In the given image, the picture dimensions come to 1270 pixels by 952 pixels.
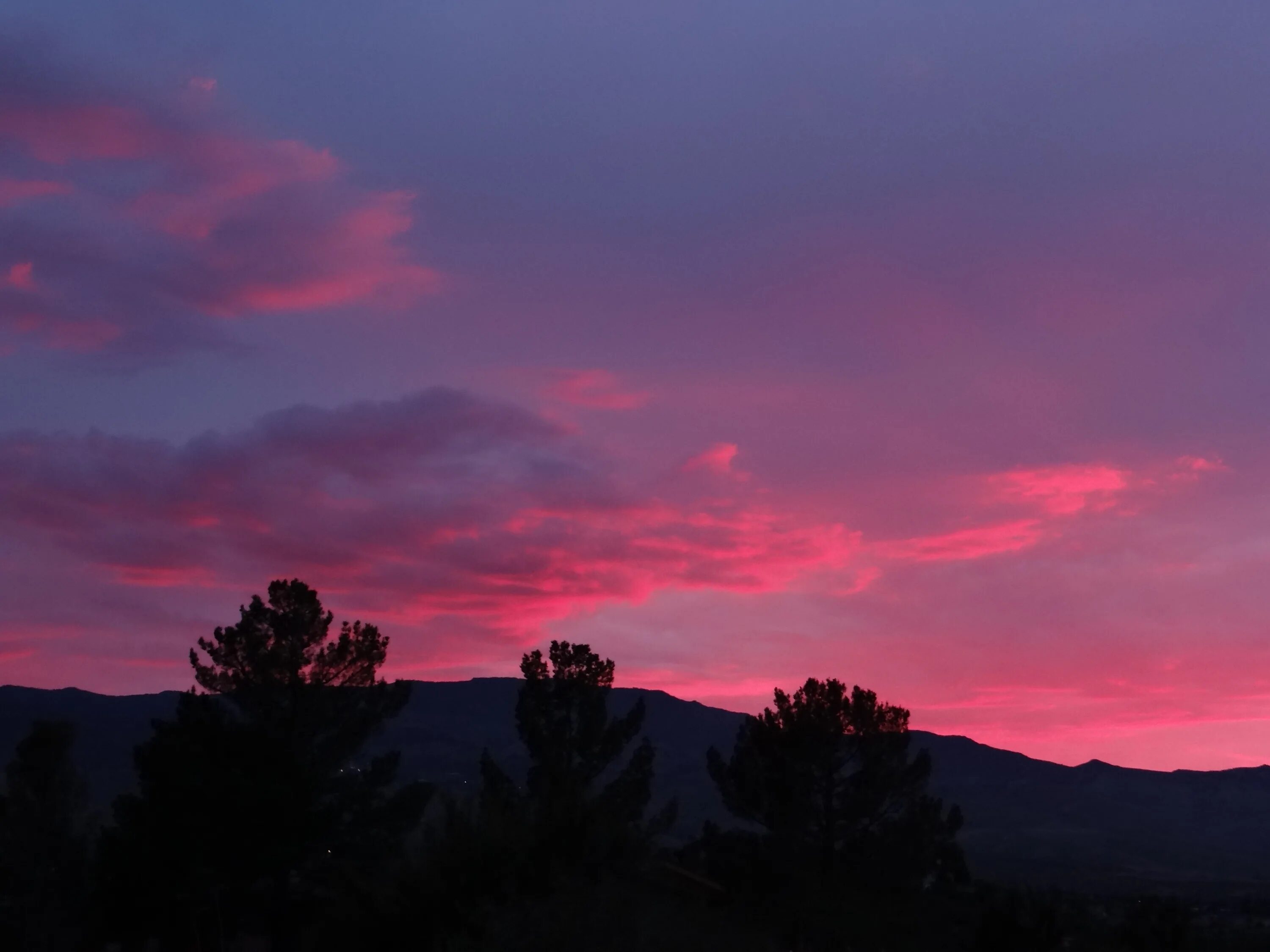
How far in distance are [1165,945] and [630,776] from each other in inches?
778

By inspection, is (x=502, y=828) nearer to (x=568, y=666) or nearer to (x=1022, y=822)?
(x=568, y=666)

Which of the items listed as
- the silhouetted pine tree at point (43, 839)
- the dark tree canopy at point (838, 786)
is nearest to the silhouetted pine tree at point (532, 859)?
the dark tree canopy at point (838, 786)

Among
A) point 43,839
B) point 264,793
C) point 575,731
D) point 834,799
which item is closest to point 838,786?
point 834,799

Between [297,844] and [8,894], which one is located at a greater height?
[297,844]

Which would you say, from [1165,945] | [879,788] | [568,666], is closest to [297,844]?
[568,666]

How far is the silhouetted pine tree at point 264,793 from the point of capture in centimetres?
4028

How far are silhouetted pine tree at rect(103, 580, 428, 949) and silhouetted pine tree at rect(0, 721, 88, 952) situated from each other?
11.7 metres

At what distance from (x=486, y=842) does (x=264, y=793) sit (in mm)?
14666

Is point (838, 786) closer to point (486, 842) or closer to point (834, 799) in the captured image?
point (834, 799)

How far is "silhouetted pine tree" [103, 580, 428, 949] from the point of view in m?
40.3

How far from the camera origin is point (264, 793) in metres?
40.2

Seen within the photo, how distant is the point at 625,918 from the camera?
83.0 ft

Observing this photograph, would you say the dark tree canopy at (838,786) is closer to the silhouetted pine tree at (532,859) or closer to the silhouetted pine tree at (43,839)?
the silhouetted pine tree at (532,859)

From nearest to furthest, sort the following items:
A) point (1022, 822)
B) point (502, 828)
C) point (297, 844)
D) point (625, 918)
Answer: point (625, 918), point (502, 828), point (297, 844), point (1022, 822)
